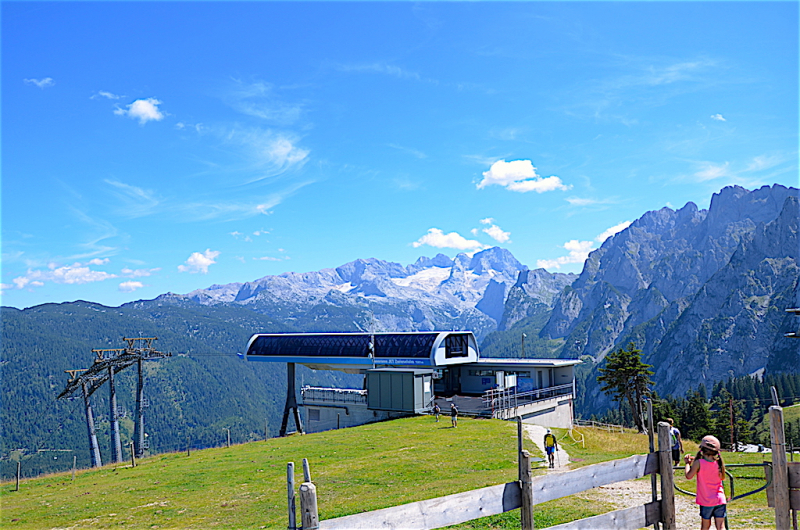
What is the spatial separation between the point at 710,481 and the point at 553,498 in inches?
125

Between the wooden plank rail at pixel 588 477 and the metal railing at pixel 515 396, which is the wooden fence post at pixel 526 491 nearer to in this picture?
the wooden plank rail at pixel 588 477

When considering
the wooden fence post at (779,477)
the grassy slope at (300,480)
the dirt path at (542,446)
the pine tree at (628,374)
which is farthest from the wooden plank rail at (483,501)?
the pine tree at (628,374)

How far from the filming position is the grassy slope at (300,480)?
1759cm

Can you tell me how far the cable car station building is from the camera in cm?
4897

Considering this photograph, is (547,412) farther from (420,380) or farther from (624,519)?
(624,519)

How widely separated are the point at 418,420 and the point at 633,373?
36.1 meters

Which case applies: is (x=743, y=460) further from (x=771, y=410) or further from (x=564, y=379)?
(x=564, y=379)

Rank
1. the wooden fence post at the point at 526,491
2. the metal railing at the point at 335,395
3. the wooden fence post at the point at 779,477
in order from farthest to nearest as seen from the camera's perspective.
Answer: the metal railing at the point at 335,395 < the wooden fence post at the point at 779,477 < the wooden fence post at the point at 526,491

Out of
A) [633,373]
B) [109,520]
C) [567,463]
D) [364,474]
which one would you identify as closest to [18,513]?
[109,520]

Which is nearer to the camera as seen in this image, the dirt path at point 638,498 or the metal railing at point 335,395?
the dirt path at point 638,498

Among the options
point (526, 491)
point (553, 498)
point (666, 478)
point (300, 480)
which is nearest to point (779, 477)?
point (666, 478)

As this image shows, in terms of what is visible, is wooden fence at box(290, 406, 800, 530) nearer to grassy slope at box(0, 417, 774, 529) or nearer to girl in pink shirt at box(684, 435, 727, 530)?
girl in pink shirt at box(684, 435, 727, 530)

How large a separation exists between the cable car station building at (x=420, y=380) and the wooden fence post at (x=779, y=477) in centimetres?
3802

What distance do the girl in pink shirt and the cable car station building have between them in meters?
37.9
